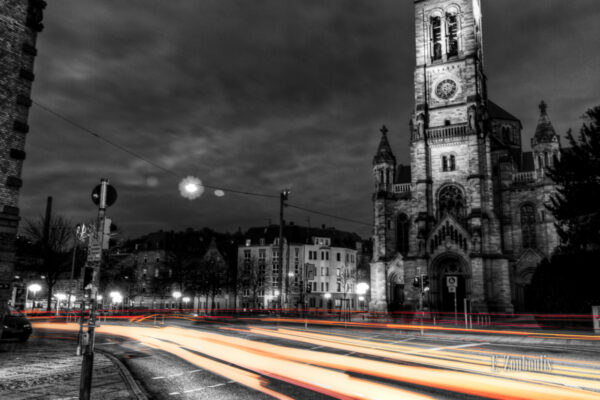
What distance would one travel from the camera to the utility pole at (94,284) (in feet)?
23.4

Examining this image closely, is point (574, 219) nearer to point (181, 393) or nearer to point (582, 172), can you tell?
point (582, 172)

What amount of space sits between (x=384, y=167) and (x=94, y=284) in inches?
1861

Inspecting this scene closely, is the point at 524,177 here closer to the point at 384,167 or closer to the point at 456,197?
the point at 456,197

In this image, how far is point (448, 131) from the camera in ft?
158

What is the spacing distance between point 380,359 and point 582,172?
23067 millimetres

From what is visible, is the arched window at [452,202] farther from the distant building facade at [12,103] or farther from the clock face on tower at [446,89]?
the distant building facade at [12,103]

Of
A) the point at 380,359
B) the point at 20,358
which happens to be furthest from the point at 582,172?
the point at 20,358

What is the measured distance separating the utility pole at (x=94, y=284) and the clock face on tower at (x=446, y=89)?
46460 mm

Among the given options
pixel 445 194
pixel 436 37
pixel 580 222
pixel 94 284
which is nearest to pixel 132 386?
pixel 94 284

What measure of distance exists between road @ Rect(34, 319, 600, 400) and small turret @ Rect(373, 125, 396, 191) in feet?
116

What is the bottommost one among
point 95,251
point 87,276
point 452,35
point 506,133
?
point 87,276

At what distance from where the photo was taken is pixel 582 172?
2928 centimetres

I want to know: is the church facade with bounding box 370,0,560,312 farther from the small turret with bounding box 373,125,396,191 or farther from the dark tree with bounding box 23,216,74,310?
the dark tree with bounding box 23,216,74,310

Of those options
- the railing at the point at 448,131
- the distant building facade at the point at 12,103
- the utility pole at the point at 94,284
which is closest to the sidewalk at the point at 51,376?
the utility pole at the point at 94,284
